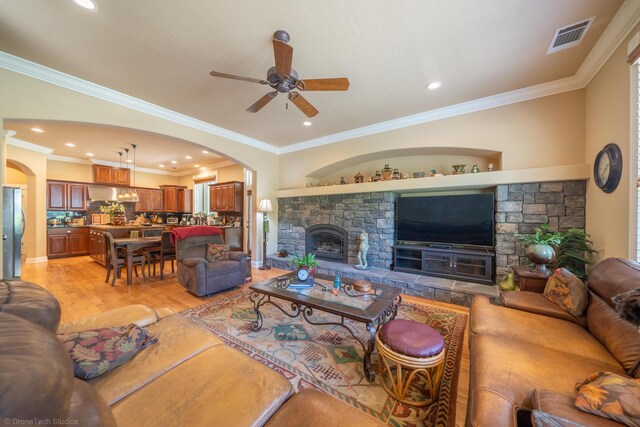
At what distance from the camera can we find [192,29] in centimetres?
213

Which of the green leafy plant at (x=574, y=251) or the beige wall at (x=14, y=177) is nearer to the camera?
the green leafy plant at (x=574, y=251)

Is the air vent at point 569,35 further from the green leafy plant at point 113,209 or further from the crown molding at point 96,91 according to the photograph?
the green leafy plant at point 113,209

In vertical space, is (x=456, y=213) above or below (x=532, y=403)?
above

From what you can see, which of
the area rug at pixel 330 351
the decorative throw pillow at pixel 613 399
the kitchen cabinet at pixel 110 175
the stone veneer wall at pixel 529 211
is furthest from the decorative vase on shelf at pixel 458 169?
the kitchen cabinet at pixel 110 175

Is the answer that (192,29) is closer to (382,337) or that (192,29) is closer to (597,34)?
(382,337)

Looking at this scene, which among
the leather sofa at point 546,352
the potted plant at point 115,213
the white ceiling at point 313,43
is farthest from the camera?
the potted plant at point 115,213

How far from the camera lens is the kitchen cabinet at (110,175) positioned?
697 cm

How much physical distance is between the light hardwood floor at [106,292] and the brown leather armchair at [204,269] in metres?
0.17

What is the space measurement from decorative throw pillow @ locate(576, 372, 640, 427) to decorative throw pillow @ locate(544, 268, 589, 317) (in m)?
0.97

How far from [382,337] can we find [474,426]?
689 millimetres

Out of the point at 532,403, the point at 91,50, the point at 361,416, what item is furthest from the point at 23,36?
the point at 532,403

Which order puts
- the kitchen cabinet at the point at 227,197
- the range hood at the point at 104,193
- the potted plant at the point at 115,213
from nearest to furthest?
the potted plant at the point at 115,213, the kitchen cabinet at the point at 227,197, the range hood at the point at 104,193

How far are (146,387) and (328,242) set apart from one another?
416 cm

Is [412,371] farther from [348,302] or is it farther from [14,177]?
[14,177]
